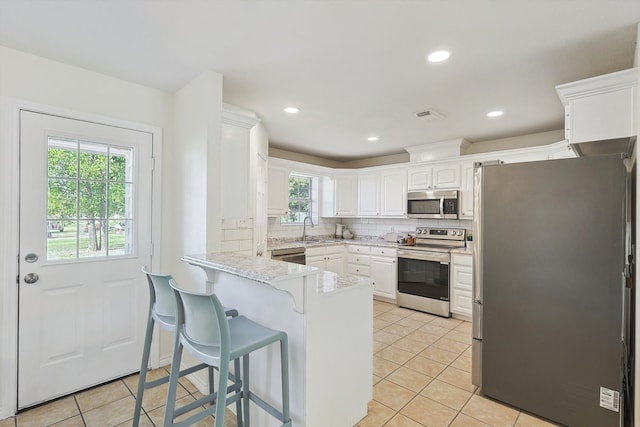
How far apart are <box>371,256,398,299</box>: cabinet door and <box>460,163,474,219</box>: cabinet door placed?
121cm

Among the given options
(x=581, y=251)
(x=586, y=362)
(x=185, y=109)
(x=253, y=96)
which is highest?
(x=253, y=96)

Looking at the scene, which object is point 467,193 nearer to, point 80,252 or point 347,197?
point 347,197

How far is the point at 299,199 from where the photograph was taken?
5.62 meters

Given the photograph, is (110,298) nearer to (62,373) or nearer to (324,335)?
(62,373)

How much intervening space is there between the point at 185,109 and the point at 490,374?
3.08 m

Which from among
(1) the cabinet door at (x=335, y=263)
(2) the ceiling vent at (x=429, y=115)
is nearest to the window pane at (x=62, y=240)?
(2) the ceiling vent at (x=429, y=115)

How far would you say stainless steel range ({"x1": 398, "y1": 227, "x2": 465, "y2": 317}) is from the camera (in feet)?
13.8

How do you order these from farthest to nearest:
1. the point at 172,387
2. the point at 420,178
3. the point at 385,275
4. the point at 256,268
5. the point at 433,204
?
the point at 385,275 → the point at 420,178 → the point at 433,204 → the point at 256,268 → the point at 172,387

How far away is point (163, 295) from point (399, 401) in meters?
1.78

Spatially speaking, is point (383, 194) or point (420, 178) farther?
point (383, 194)

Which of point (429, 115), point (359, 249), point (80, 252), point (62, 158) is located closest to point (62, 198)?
point (62, 158)

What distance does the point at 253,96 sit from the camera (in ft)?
9.36

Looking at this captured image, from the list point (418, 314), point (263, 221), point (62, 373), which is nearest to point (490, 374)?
point (418, 314)

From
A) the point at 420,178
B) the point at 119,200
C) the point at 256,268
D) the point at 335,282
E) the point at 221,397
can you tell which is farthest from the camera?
the point at 420,178
